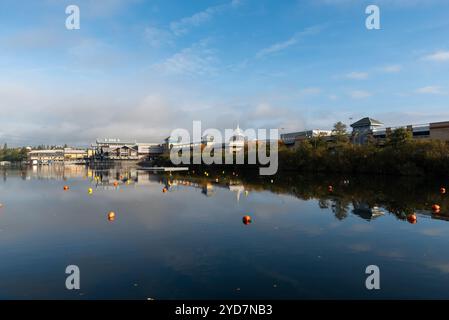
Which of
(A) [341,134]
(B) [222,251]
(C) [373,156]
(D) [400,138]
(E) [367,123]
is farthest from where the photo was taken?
(E) [367,123]

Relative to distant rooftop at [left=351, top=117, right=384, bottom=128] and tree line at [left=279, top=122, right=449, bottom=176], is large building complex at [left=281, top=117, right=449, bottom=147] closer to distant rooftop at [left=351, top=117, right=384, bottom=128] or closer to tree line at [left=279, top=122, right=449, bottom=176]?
distant rooftop at [left=351, top=117, right=384, bottom=128]

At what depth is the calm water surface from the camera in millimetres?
10914

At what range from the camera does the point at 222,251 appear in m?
14.9

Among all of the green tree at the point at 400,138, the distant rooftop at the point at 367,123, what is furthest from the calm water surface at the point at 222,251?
the distant rooftop at the point at 367,123

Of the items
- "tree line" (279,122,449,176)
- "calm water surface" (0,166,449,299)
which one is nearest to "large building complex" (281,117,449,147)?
"tree line" (279,122,449,176)

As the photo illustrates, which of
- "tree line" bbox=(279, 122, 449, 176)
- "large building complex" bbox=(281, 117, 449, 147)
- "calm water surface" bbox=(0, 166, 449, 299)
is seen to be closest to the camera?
"calm water surface" bbox=(0, 166, 449, 299)

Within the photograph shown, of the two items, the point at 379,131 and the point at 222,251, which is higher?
the point at 379,131

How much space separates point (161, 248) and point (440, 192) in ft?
110

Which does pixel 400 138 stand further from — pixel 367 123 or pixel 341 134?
pixel 367 123

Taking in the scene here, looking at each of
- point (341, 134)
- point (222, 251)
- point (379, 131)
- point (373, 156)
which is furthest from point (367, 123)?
point (222, 251)

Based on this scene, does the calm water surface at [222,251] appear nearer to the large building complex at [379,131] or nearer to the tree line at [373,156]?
the tree line at [373,156]

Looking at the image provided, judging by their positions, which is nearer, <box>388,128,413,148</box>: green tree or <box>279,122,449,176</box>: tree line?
→ <box>279,122,449,176</box>: tree line

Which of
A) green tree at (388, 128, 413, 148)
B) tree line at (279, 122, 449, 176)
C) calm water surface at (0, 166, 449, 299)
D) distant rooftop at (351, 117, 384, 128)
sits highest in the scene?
distant rooftop at (351, 117, 384, 128)
